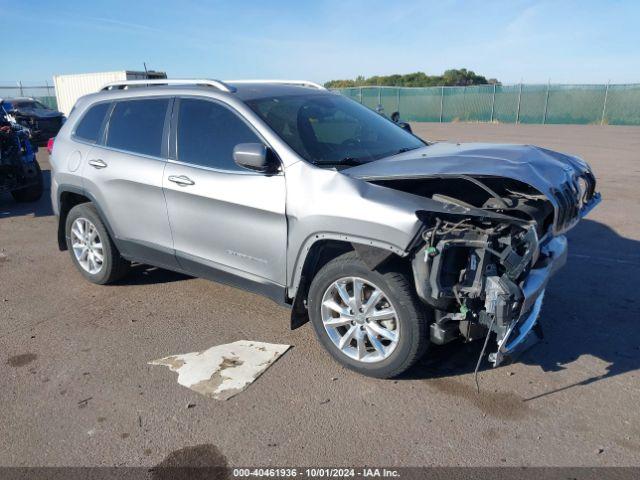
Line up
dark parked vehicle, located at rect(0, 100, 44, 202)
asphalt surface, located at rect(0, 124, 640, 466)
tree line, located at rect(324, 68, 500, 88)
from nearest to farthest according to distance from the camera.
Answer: asphalt surface, located at rect(0, 124, 640, 466)
dark parked vehicle, located at rect(0, 100, 44, 202)
tree line, located at rect(324, 68, 500, 88)

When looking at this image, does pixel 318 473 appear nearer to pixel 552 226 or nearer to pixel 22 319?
pixel 552 226

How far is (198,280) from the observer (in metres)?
5.45

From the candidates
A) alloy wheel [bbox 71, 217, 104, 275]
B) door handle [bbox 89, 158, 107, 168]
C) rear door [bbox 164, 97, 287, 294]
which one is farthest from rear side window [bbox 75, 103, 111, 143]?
rear door [bbox 164, 97, 287, 294]

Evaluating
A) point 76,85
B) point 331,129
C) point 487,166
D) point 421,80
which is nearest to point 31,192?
point 331,129

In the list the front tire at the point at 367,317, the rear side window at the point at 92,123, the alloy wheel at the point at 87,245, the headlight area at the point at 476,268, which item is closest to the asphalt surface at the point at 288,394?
the front tire at the point at 367,317

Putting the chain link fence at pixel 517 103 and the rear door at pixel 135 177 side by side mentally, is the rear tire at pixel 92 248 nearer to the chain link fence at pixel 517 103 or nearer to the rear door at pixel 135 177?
the rear door at pixel 135 177

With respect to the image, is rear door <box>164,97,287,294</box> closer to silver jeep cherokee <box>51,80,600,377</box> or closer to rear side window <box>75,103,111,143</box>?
silver jeep cherokee <box>51,80,600,377</box>

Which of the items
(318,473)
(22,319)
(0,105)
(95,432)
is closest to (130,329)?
(22,319)

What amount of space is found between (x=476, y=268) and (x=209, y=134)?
2.34m

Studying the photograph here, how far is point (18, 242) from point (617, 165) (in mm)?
12738

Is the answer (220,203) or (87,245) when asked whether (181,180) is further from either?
(87,245)

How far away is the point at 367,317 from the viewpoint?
346 cm

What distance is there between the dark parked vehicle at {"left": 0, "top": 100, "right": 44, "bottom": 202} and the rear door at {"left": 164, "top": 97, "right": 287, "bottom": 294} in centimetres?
632

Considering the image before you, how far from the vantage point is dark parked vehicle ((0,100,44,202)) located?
29.8ft
